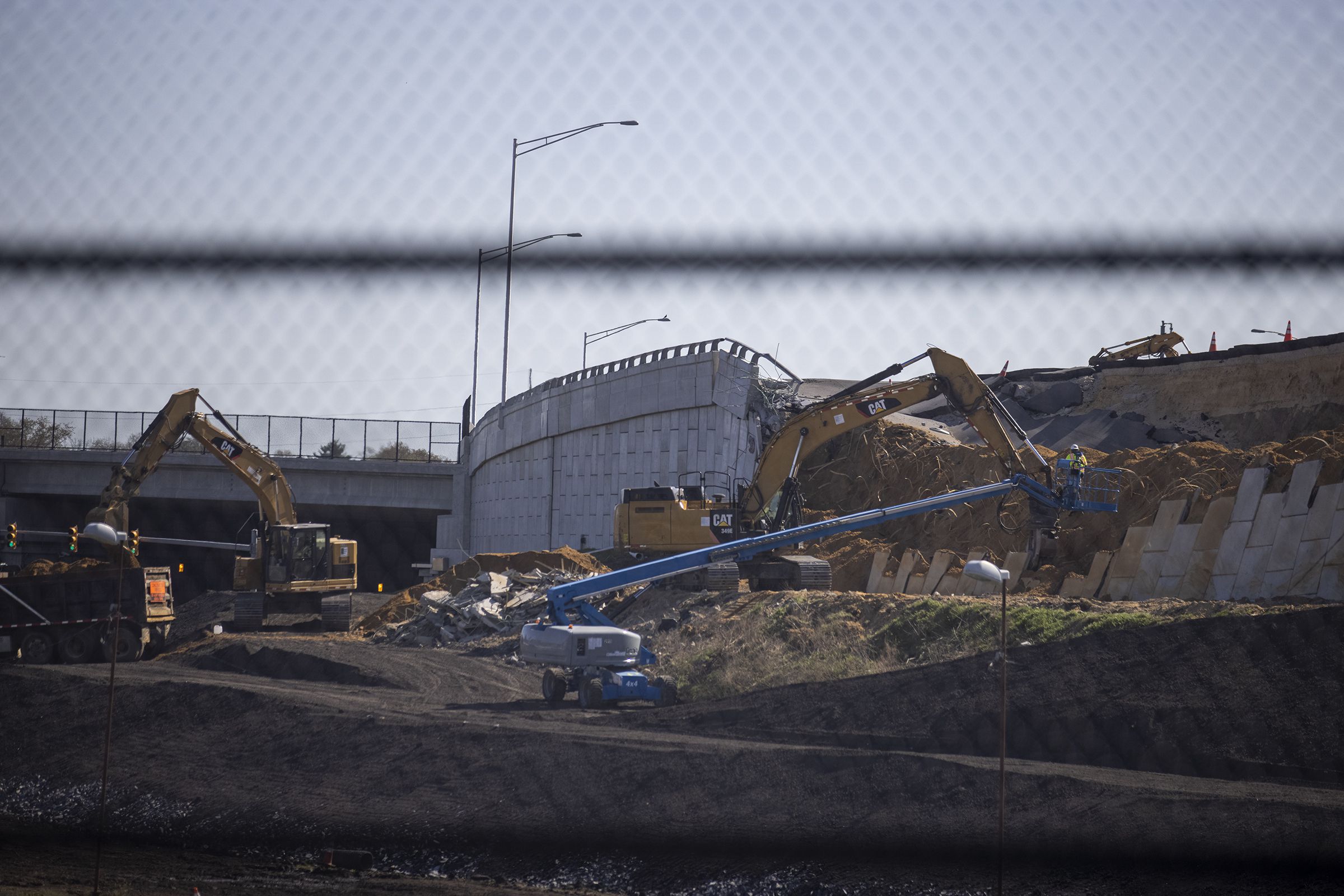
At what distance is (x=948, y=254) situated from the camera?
4.27m

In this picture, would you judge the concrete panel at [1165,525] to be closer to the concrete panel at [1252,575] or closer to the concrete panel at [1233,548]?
the concrete panel at [1233,548]

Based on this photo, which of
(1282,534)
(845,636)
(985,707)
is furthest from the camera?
(845,636)

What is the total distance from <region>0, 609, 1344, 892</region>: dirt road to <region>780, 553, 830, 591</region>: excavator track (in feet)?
26.7

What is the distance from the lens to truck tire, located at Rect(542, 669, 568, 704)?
2017 centimetres

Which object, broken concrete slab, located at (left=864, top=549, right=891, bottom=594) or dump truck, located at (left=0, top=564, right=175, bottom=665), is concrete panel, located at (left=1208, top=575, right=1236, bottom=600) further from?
dump truck, located at (left=0, top=564, right=175, bottom=665)

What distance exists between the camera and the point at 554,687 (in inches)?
794

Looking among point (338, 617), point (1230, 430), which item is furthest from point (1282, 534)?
point (338, 617)

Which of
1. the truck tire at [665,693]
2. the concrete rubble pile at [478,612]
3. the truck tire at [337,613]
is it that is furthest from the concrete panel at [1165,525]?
the truck tire at [337,613]

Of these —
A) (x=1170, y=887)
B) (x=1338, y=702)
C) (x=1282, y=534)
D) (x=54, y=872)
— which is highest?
(x=1282, y=534)

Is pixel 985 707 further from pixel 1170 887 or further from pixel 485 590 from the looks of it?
pixel 485 590

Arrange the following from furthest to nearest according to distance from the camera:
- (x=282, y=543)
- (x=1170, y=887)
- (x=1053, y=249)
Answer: (x=282, y=543) → (x=1170, y=887) → (x=1053, y=249)

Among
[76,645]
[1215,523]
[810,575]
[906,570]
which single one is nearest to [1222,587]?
[1215,523]

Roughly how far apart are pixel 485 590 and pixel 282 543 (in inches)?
207

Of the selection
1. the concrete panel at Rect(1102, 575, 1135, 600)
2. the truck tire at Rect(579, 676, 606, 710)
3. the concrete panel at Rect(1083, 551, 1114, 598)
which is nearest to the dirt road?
the truck tire at Rect(579, 676, 606, 710)
